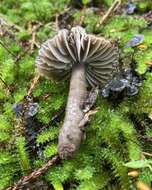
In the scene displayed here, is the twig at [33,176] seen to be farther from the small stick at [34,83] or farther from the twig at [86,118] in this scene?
the small stick at [34,83]

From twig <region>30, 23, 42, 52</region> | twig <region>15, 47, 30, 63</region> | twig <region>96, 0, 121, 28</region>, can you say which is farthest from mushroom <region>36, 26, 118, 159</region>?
twig <region>96, 0, 121, 28</region>

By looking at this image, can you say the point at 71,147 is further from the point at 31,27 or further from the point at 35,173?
the point at 31,27

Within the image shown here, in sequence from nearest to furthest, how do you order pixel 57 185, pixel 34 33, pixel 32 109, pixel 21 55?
pixel 57 185 → pixel 32 109 → pixel 21 55 → pixel 34 33

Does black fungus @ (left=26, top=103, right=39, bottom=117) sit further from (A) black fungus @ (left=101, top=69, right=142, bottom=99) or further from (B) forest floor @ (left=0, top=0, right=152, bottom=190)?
(A) black fungus @ (left=101, top=69, right=142, bottom=99)

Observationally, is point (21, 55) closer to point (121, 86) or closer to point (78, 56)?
point (78, 56)

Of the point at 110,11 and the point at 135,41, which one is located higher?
the point at 110,11

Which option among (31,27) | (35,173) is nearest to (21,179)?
(35,173)

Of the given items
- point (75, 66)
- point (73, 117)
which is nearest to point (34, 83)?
point (75, 66)
